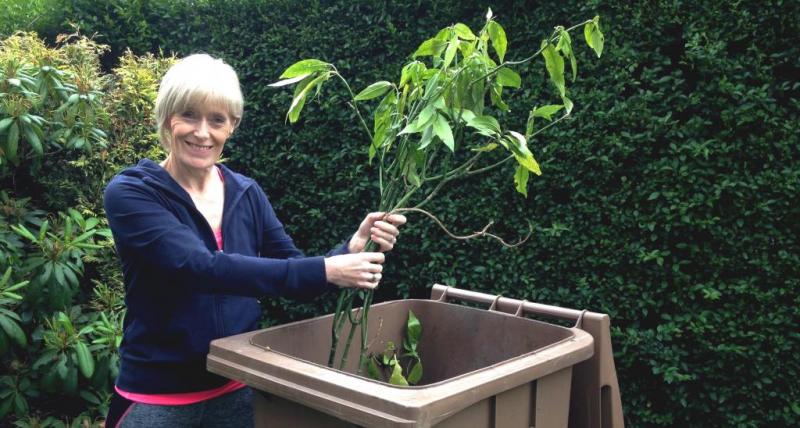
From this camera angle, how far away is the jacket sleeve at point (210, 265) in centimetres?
138

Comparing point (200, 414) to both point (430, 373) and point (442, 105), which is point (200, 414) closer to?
point (430, 373)

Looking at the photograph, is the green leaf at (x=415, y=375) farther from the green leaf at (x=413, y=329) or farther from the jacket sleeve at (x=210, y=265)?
the jacket sleeve at (x=210, y=265)

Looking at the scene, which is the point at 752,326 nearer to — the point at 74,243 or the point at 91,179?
the point at 74,243

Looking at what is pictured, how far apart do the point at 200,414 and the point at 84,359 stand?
1432 mm

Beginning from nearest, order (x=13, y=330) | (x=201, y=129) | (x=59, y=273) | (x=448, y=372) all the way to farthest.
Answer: (x=201, y=129) < (x=448, y=372) < (x=13, y=330) < (x=59, y=273)

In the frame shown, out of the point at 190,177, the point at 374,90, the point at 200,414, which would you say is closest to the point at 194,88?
the point at 190,177

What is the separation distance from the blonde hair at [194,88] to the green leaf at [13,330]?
158 centimetres

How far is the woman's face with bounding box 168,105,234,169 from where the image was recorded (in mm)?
1573


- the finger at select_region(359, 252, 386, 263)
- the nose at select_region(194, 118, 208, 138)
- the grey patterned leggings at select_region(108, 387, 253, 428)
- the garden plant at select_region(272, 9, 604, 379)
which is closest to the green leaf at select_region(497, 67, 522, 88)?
the garden plant at select_region(272, 9, 604, 379)

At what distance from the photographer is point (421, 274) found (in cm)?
335

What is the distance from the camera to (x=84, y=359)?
107 inches

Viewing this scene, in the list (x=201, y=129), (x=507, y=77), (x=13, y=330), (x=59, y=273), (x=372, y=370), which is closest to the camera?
(x=507, y=77)

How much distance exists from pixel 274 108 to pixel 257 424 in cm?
281

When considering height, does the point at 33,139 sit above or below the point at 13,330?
above
